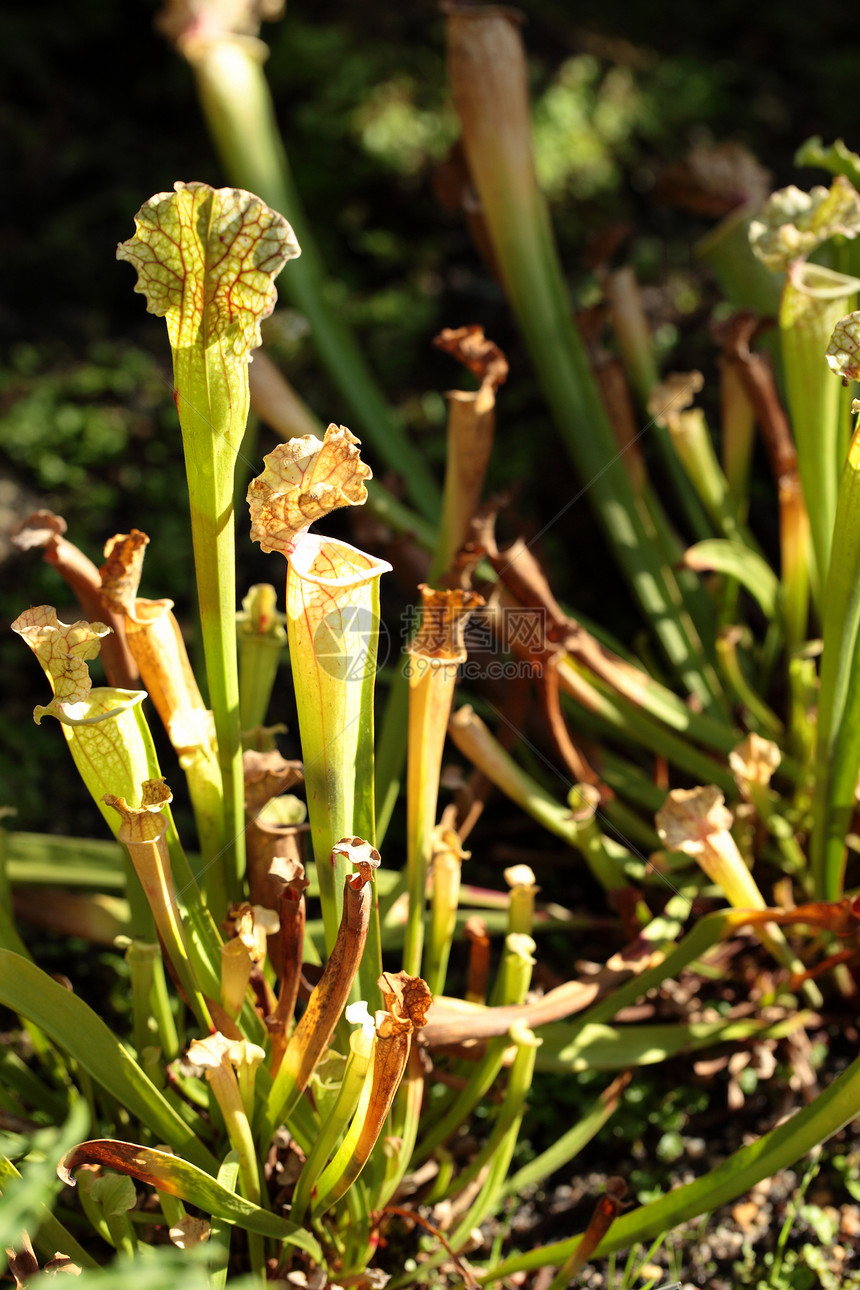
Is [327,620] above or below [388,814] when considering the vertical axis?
above

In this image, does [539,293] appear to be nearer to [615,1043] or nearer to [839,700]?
[839,700]

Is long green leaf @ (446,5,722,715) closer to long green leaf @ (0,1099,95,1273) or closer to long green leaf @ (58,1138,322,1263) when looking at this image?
long green leaf @ (58,1138,322,1263)

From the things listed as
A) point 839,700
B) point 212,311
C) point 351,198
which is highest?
point 351,198

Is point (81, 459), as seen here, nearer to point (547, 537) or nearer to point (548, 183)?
point (547, 537)

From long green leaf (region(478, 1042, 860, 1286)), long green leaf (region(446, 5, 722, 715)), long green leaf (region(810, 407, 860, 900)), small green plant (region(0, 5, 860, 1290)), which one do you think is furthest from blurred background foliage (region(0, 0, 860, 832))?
long green leaf (region(478, 1042, 860, 1286))

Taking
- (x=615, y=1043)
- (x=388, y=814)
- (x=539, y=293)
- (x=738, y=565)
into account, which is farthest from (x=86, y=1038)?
(x=539, y=293)

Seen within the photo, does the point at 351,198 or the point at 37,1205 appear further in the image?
the point at 351,198
